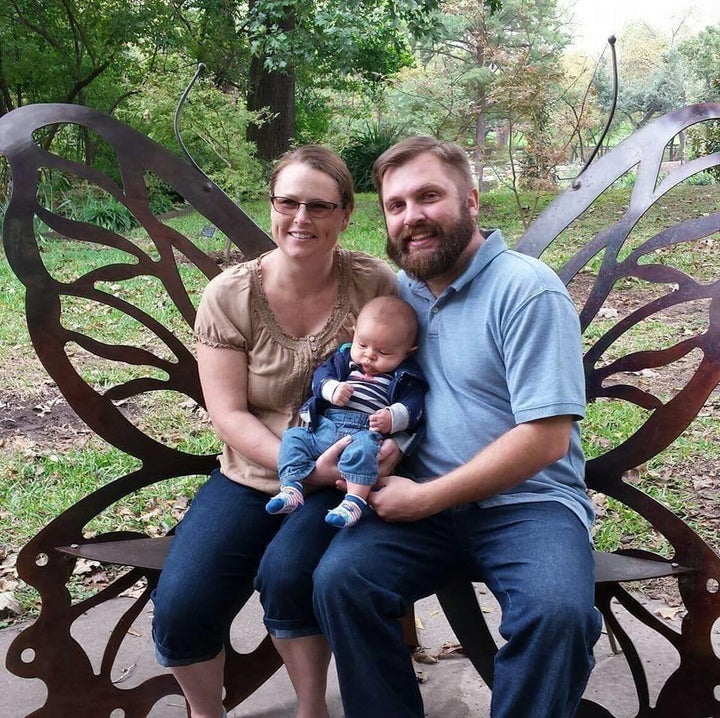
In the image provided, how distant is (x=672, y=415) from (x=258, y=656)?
1.34 m

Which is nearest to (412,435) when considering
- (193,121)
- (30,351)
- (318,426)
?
(318,426)

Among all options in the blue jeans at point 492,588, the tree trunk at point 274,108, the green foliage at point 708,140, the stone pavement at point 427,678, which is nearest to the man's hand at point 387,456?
the blue jeans at point 492,588

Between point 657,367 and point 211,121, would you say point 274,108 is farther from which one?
point 657,367

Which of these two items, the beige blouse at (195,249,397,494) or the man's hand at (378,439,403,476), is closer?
the man's hand at (378,439,403,476)

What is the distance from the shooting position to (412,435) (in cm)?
219

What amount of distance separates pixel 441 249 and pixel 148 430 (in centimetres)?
263

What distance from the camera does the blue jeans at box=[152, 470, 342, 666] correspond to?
6.79 feet

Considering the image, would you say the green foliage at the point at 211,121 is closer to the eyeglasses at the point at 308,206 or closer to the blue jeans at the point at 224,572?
the eyeglasses at the point at 308,206

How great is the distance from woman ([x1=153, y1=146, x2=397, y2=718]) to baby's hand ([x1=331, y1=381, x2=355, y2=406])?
14 cm

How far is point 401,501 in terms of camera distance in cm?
207

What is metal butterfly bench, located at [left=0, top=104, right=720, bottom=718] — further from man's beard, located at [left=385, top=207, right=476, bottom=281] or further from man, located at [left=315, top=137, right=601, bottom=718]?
man's beard, located at [left=385, top=207, right=476, bottom=281]

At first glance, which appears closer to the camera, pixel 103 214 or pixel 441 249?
pixel 441 249

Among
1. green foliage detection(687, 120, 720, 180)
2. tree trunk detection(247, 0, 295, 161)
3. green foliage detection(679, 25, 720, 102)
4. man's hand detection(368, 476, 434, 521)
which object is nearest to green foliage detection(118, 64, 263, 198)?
tree trunk detection(247, 0, 295, 161)

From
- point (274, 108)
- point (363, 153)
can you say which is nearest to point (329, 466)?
point (274, 108)
